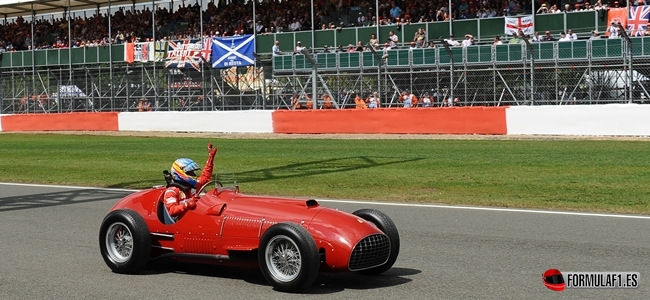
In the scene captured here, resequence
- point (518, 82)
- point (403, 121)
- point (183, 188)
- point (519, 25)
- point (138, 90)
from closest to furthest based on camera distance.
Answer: point (183, 188)
point (518, 82)
point (403, 121)
point (519, 25)
point (138, 90)

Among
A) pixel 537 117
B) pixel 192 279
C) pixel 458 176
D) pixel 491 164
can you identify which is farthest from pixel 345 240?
pixel 537 117

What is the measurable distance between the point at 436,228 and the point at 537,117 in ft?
49.6

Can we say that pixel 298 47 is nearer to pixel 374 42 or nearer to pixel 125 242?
pixel 374 42

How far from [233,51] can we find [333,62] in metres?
4.12

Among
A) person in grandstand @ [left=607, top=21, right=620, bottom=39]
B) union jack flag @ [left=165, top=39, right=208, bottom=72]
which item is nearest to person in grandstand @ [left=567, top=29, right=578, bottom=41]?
person in grandstand @ [left=607, top=21, right=620, bottom=39]

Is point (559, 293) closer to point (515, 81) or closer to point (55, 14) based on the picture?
point (515, 81)

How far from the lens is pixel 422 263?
7.87 m

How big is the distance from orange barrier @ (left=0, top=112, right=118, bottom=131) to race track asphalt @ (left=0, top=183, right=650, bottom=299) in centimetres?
2429

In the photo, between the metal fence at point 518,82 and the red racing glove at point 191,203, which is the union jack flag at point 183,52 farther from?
the red racing glove at point 191,203

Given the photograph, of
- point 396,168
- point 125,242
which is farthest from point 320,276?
point 396,168

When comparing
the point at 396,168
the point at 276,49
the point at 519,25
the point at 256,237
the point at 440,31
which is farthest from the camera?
the point at 276,49

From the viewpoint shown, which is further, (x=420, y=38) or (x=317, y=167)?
(x=420, y=38)

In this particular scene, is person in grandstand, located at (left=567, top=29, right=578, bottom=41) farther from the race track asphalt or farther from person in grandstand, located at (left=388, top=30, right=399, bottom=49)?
the race track asphalt

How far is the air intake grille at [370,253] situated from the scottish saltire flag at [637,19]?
21.6m
